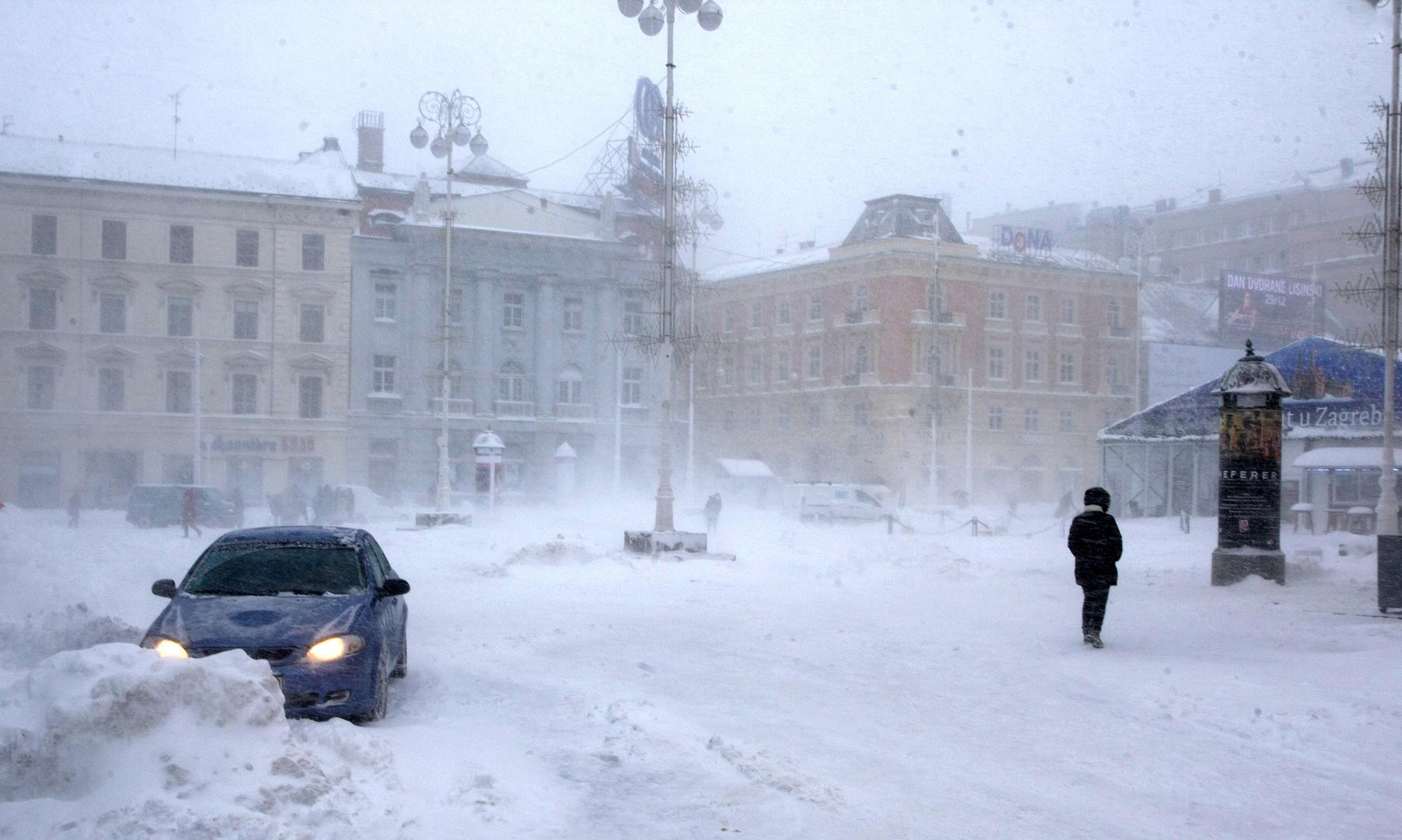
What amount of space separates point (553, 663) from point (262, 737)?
565cm

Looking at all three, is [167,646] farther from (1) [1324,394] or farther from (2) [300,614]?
(1) [1324,394]

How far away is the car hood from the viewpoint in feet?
27.1

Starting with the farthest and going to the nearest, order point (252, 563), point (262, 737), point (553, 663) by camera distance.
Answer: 1. point (553, 663)
2. point (252, 563)
3. point (262, 737)

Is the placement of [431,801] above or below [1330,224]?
below

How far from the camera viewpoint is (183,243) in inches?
2082

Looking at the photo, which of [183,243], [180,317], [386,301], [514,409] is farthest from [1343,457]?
[183,243]

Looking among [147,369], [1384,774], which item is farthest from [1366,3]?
[147,369]

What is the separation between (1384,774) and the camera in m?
7.96

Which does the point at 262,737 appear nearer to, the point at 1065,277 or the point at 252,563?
the point at 252,563

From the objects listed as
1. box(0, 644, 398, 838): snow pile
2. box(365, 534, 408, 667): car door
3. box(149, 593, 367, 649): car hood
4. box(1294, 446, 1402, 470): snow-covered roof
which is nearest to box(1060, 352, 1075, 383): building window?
box(1294, 446, 1402, 470): snow-covered roof

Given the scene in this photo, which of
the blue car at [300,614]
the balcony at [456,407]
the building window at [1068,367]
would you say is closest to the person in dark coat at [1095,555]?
the blue car at [300,614]

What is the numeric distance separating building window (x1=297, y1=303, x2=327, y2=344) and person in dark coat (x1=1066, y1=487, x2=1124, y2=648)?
4758 cm

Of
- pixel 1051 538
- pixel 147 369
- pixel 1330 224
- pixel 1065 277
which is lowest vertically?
pixel 1051 538

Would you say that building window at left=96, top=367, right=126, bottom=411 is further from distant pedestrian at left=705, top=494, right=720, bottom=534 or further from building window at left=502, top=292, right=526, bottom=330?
distant pedestrian at left=705, top=494, right=720, bottom=534
